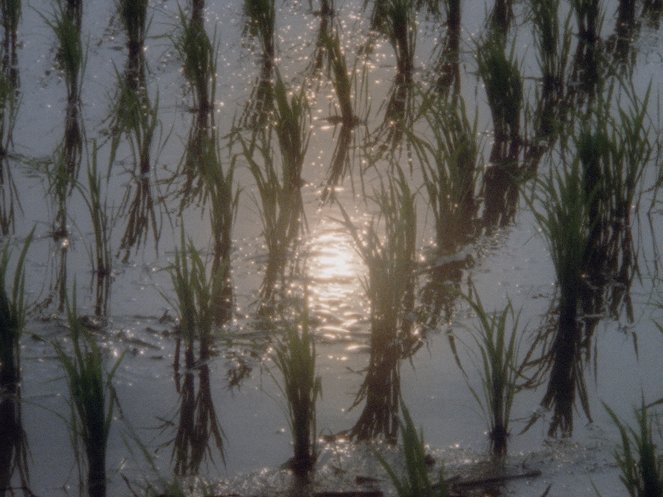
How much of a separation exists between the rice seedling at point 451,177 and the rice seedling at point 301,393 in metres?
1.14

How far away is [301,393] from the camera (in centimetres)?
228

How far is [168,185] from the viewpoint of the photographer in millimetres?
3814

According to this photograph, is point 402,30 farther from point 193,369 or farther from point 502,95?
point 193,369

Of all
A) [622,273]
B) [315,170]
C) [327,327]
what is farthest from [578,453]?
[315,170]

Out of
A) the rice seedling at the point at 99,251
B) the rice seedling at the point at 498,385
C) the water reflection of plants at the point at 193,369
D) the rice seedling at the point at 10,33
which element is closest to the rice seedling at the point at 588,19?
the rice seedling at the point at 10,33

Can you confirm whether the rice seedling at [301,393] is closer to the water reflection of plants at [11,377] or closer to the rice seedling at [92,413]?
the rice seedling at [92,413]

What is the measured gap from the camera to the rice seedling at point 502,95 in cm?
399

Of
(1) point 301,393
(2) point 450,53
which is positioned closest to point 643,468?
(1) point 301,393

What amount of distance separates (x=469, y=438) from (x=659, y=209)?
4.69 ft

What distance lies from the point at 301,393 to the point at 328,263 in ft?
3.36

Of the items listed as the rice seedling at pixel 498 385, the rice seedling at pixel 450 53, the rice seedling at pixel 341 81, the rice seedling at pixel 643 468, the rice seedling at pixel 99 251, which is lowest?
the rice seedling at pixel 643 468

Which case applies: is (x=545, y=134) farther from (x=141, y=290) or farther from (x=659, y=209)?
(x=141, y=290)

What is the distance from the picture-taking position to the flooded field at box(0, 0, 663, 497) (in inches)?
91.6

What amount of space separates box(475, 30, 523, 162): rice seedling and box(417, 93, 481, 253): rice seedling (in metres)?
0.37
